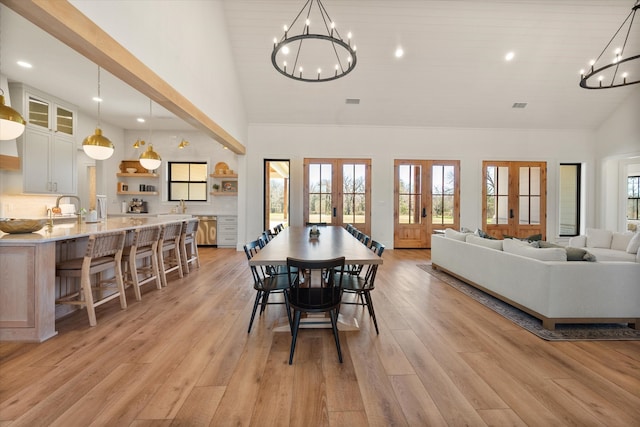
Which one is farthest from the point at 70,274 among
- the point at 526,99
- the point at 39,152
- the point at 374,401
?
the point at 526,99

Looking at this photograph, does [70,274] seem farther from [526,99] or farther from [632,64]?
[632,64]

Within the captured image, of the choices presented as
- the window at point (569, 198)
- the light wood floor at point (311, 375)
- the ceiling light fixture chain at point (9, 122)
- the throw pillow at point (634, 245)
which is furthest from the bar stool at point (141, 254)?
the window at point (569, 198)

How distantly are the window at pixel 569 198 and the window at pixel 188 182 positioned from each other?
9860 mm

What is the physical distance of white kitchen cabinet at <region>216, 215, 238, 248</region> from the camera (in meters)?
7.74

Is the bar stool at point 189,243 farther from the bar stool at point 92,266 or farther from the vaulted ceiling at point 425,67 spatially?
the vaulted ceiling at point 425,67

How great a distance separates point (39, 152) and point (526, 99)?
10.4m

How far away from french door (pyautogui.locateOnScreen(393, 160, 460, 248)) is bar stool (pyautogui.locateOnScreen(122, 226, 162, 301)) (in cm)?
571

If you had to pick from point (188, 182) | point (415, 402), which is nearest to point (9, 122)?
point (415, 402)

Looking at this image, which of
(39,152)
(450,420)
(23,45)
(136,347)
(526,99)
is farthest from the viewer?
(526,99)

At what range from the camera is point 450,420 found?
160 centimetres

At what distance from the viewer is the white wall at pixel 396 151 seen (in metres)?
7.63

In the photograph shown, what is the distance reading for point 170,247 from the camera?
4.54 meters

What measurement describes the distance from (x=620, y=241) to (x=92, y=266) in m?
7.78

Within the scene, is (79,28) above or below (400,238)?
above
